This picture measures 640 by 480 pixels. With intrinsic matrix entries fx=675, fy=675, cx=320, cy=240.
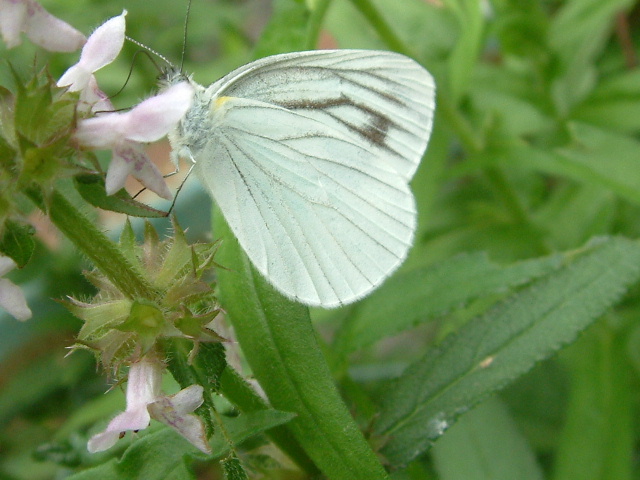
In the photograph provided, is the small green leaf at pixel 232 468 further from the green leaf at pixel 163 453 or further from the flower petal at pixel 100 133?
the flower petal at pixel 100 133

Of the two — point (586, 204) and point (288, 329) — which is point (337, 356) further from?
point (586, 204)

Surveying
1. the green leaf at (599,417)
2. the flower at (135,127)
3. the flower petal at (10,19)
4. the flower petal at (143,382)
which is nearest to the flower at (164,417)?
the flower petal at (143,382)

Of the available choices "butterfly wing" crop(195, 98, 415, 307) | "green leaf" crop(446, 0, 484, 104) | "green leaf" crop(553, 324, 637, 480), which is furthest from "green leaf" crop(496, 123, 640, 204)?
"butterfly wing" crop(195, 98, 415, 307)

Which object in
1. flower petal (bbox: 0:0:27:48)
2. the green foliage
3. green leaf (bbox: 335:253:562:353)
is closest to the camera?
flower petal (bbox: 0:0:27:48)

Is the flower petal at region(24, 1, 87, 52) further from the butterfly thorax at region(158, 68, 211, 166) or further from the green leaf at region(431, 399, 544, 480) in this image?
the green leaf at region(431, 399, 544, 480)

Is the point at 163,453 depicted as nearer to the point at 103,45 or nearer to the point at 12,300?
the point at 12,300

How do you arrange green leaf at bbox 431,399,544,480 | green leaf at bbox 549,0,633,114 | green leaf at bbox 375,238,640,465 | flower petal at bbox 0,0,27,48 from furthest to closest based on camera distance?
green leaf at bbox 549,0,633,114 → green leaf at bbox 431,399,544,480 → green leaf at bbox 375,238,640,465 → flower petal at bbox 0,0,27,48

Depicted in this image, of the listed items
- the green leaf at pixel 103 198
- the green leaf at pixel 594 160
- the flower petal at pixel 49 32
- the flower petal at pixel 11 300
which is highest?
the flower petal at pixel 49 32
